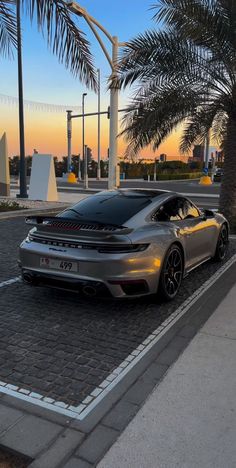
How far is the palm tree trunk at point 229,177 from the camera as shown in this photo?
10.3 metres

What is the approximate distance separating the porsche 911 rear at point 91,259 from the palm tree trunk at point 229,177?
20.3 ft

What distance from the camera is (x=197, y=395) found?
3.30m

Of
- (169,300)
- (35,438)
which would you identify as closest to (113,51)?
(169,300)

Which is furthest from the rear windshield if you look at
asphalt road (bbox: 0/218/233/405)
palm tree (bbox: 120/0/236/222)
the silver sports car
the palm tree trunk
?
the palm tree trunk

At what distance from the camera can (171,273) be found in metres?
5.32

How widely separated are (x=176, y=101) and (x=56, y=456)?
8.05 metres

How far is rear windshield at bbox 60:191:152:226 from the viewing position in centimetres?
517

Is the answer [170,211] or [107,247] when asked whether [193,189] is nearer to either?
[170,211]

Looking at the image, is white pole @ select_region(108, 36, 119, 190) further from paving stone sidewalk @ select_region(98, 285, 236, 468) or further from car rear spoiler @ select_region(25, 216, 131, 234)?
paving stone sidewalk @ select_region(98, 285, 236, 468)

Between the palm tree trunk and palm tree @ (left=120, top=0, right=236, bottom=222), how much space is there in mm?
105

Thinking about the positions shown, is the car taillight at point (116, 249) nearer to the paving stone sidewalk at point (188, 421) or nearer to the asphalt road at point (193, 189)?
the paving stone sidewalk at point (188, 421)

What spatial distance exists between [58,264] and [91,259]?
438mm

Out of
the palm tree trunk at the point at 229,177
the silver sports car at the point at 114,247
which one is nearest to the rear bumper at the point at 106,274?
the silver sports car at the point at 114,247

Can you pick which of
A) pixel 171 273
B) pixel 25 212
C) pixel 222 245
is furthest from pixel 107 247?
pixel 25 212
